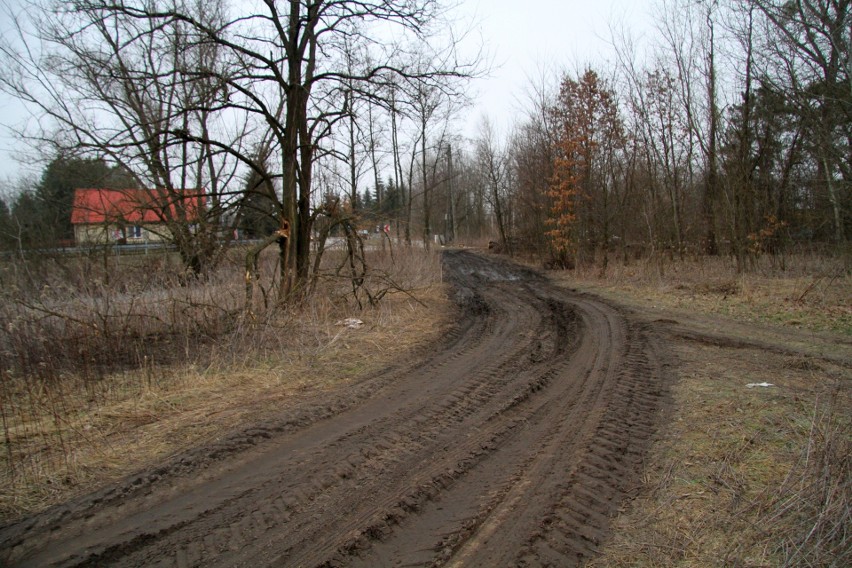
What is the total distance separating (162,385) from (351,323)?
421 cm

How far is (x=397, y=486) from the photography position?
12.3ft

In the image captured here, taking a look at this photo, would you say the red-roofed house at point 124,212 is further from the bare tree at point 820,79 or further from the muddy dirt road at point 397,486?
the bare tree at point 820,79

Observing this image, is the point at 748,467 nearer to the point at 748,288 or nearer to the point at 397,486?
the point at 397,486

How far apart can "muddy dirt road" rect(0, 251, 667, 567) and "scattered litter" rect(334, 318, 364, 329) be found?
3.35m

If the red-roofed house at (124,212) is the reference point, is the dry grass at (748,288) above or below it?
below

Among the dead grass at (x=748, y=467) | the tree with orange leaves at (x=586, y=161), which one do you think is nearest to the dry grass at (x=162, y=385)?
the dead grass at (x=748, y=467)

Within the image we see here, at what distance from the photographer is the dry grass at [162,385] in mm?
4234

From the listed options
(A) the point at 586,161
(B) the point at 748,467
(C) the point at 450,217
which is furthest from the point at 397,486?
(C) the point at 450,217

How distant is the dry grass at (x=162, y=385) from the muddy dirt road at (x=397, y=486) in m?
0.49

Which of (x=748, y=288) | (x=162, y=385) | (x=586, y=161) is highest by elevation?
(x=586, y=161)

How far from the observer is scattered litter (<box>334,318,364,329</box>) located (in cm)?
986

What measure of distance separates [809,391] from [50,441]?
7702mm

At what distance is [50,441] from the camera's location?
15.4 ft

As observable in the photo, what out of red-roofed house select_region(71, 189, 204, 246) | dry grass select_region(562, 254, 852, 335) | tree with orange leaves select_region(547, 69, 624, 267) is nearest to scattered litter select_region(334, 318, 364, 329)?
red-roofed house select_region(71, 189, 204, 246)
